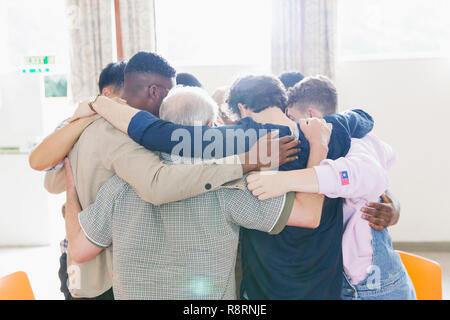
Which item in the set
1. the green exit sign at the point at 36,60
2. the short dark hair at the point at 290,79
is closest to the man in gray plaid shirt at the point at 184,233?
the short dark hair at the point at 290,79

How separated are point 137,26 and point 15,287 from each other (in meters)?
3.04

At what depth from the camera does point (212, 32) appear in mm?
4141

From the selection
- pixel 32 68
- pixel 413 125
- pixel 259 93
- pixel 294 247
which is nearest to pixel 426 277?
pixel 294 247

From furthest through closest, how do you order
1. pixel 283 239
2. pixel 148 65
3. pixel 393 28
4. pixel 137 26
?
pixel 393 28
pixel 137 26
pixel 148 65
pixel 283 239

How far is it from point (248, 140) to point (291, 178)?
17 centimetres

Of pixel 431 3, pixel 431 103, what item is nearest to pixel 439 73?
pixel 431 103

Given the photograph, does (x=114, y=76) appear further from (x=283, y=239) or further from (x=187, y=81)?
(x=283, y=239)

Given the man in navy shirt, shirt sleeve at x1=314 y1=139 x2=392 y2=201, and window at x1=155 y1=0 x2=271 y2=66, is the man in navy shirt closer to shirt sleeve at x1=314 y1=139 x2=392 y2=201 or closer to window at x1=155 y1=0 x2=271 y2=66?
shirt sleeve at x1=314 y1=139 x2=392 y2=201

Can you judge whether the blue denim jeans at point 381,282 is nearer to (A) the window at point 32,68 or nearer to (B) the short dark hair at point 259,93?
(B) the short dark hair at point 259,93

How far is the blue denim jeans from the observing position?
47.9 inches

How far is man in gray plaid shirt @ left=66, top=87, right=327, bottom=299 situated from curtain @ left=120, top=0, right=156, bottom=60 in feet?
9.58

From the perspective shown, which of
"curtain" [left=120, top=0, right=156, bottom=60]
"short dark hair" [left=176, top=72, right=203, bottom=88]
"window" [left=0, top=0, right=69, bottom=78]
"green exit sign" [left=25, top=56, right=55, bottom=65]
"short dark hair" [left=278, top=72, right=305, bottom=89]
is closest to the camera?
"short dark hair" [left=278, top=72, right=305, bottom=89]

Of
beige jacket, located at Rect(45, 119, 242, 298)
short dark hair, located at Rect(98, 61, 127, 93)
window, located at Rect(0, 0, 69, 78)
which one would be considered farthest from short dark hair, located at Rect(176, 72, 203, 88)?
window, located at Rect(0, 0, 69, 78)
